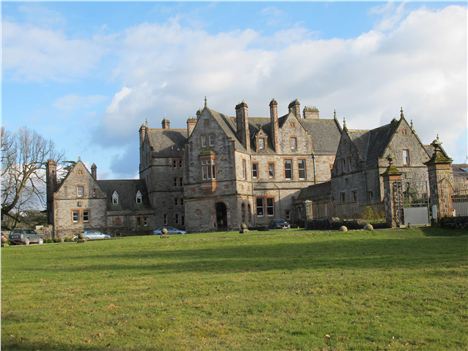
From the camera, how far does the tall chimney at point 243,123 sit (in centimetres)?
6450

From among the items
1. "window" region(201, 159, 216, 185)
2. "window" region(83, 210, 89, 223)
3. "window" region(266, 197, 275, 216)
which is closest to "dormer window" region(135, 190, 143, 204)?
"window" region(83, 210, 89, 223)

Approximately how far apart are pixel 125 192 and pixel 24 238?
21.3 metres

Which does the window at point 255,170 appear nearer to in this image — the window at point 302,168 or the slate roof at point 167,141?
the window at point 302,168

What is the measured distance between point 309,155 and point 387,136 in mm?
15039

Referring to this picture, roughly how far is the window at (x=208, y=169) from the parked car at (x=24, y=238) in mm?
18498

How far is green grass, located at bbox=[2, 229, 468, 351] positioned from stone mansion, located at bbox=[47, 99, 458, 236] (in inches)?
1431

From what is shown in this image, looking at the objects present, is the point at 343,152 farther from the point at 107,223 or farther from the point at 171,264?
the point at 171,264

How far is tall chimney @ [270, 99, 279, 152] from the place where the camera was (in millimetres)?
65500

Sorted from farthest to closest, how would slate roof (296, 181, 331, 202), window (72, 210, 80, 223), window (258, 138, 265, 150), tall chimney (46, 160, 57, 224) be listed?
tall chimney (46, 160, 57, 224)
window (72, 210, 80, 223)
window (258, 138, 265, 150)
slate roof (296, 181, 331, 202)

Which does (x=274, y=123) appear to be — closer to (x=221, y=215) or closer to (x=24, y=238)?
(x=221, y=215)

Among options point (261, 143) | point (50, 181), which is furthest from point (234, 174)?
point (50, 181)

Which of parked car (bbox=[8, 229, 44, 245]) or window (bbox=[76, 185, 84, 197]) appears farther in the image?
window (bbox=[76, 185, 84, 197])

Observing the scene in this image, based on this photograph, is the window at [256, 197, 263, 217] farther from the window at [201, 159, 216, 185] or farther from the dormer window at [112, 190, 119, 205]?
the dormer window at [112, 190, 119, 205]

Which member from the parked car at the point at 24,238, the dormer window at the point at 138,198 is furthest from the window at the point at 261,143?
the parked car at the point at 24,238
